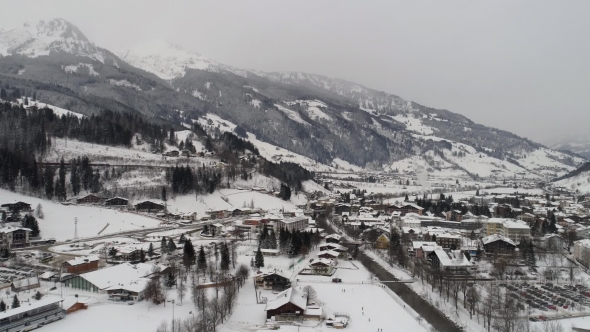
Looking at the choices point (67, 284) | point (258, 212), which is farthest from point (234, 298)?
point (258, 212)

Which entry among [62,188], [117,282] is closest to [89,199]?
[62,188]

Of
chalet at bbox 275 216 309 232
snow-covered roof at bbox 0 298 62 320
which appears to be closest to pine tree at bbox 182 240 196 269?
snow-covered roof at bbox 0 298 62 320

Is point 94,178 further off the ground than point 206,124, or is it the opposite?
point 206,124

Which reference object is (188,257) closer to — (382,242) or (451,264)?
(451,264)

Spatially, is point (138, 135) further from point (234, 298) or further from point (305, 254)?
point (234, 298)

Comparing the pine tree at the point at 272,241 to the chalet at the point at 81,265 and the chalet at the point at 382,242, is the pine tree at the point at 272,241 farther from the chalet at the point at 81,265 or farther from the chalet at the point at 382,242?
the chalet at the point at 81,265

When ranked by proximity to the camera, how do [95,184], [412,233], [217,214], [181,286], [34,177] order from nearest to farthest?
1. [181,286]
2. [412,233]
3. [34,177]
4. [95,184]
5. [217,214]

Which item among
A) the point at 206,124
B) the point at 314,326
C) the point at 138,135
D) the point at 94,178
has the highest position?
the point at 206,124
